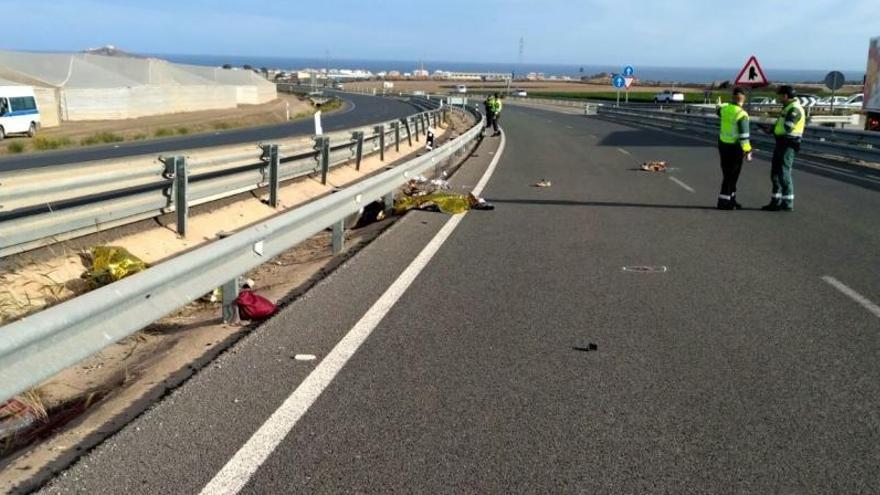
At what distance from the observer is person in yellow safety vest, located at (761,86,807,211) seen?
520 inches

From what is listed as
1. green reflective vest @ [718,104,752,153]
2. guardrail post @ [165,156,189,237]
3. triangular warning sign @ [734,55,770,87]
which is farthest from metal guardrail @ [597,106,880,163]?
guardrail post @ [165,156,189,237]

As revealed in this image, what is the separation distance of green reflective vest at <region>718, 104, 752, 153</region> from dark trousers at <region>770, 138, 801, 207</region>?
52 centimetres

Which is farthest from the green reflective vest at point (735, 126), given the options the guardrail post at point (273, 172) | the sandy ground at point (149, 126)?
the sandy ground at point (149, 126)

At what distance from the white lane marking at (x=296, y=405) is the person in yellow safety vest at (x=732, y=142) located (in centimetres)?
674

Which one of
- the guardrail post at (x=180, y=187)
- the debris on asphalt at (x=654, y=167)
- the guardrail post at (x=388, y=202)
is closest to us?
the guardrail post at (x=180, y=187)

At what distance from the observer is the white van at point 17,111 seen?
134ft

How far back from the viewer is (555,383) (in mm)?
5406

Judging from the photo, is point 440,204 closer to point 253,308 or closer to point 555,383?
point 253,308

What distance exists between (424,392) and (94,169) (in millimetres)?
8309

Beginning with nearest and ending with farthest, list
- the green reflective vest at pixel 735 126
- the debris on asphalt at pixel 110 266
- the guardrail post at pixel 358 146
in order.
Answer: the debris on asphalt at pixel 110 266 < the green reflective vest at pixel 735 126 < the guardrail post at pixel 358 146

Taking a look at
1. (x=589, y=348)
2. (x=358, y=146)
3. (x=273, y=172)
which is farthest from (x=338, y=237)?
(x=358, y=146)

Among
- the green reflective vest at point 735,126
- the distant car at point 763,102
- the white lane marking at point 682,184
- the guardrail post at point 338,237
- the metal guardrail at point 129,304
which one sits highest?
the green reflective vest at point 735,126

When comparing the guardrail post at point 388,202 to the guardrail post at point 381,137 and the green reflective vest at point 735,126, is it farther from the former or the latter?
the guardrail post at point 381,137

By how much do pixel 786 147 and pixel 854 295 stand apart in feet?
19.4
